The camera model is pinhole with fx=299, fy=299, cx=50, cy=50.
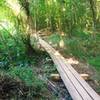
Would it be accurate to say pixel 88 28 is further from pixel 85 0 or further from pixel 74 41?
pixel 74 41

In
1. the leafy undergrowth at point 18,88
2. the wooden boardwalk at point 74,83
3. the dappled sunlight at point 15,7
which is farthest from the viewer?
the dappled sunlight at point 15,7

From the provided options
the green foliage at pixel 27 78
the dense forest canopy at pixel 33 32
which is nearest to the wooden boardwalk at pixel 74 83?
the green foliage at pixel 27 78

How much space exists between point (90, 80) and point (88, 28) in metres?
8.56

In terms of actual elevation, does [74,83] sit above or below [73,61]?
above

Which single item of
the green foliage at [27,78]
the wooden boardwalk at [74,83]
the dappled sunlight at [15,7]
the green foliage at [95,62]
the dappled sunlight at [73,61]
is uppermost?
the dappled sunlight at [15,7]

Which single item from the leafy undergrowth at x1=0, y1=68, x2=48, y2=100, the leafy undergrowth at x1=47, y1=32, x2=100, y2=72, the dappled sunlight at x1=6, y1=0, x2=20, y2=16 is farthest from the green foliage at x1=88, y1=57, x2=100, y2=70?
the leafy undergrowth at x1=0, y1=68, x2=48, y2=100

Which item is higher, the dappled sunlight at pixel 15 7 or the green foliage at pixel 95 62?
the dappled sunlight at pixel 15 7

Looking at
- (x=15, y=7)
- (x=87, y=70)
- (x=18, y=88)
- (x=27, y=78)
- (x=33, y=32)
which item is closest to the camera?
(x=18, y=88)

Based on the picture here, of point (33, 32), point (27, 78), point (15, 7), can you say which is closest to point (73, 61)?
point (33, 32)

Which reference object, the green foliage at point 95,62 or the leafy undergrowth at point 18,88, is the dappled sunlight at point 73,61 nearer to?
the green foliage at point 95,62

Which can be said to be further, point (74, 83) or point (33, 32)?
point (33, 32)

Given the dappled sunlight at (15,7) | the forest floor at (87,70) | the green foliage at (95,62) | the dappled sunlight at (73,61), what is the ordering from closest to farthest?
the forest floor at (87,70), the green foliage at (95,62), the dappled sunlight at (73,61), the dappled sunlight at (15,7)

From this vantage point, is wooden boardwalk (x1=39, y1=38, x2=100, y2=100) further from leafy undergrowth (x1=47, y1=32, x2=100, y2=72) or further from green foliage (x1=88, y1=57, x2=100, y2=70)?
leafy undergrowth (x1=47, y1=32, x2=100, y2=72)

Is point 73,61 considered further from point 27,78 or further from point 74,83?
point 27,78
